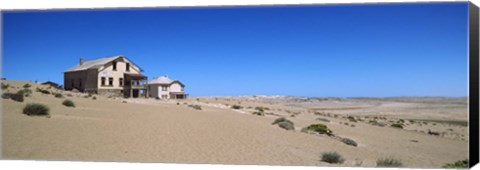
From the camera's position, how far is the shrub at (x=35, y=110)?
8281 mm

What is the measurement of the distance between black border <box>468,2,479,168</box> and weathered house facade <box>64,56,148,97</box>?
19.4 ft

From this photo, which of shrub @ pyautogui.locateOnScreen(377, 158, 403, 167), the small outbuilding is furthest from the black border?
the small outbuilding

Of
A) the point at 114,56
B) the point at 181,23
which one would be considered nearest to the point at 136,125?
the point at 114,56

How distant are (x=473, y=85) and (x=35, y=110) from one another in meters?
8.03

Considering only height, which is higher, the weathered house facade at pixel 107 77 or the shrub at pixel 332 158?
the weathered house facade at pixel 107 77

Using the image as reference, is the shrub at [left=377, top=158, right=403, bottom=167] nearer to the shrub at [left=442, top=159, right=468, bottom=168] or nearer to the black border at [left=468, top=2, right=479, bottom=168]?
the shrub at [left=442, top=159, right=468, bottom=168]

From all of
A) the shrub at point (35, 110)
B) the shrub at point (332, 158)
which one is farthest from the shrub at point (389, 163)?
the shrub at point (35, 110)

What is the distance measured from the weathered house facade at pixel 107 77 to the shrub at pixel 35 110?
773 millimetres

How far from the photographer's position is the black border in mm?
6137

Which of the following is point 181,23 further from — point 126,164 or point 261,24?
point 126,164

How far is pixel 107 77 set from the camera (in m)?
10.4

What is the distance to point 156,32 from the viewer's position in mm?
8047

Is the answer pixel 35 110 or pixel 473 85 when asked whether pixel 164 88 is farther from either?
pixel 473 85

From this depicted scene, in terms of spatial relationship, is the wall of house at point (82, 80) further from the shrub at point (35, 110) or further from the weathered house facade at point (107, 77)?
the shrub at point (35, 110)
